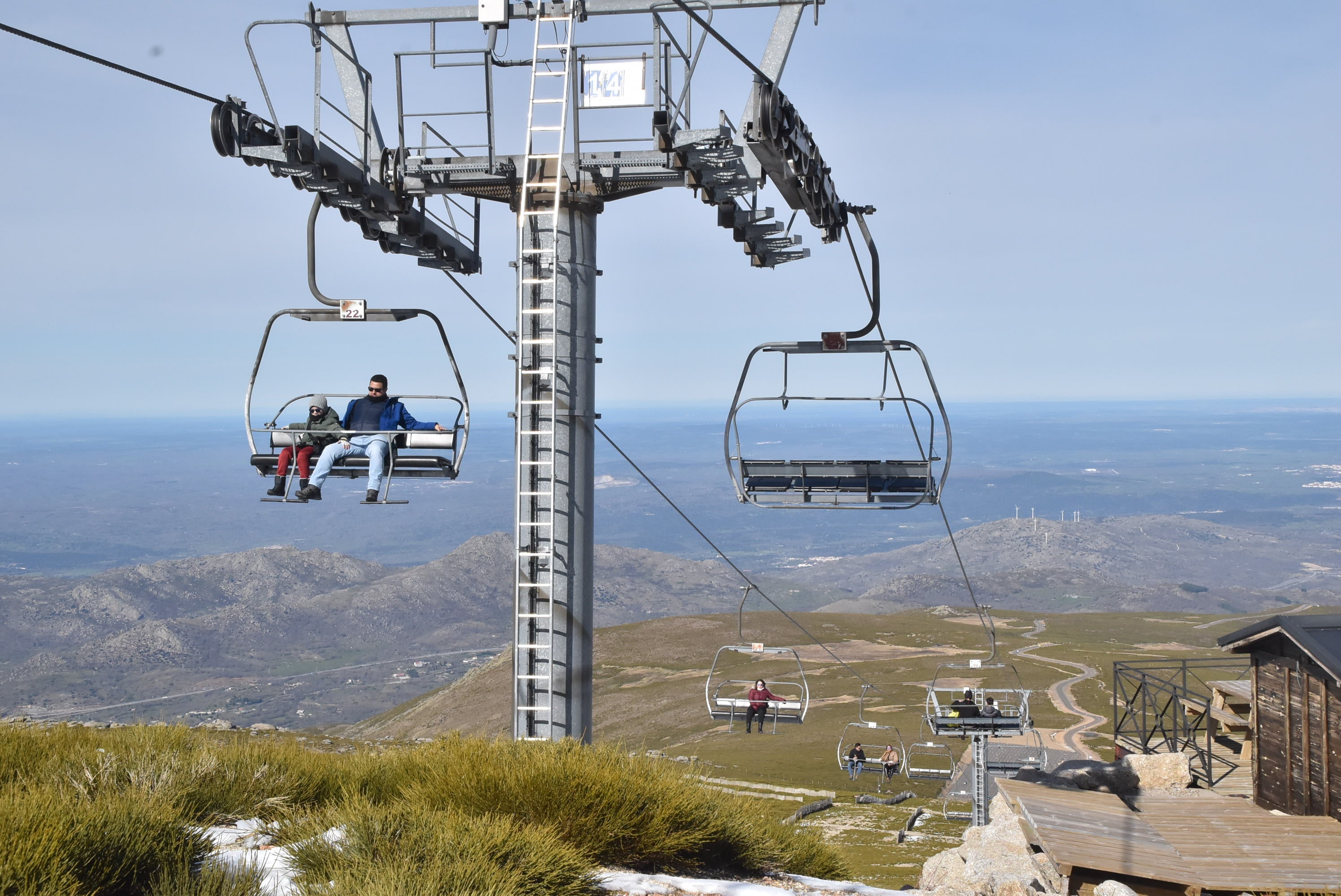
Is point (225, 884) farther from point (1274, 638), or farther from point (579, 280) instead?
point (1274, 638)

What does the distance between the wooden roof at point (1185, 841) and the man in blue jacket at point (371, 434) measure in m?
11.3

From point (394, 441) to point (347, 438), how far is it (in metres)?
0.74

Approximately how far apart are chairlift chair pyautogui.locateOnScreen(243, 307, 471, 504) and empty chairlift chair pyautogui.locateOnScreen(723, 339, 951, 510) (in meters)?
3.41

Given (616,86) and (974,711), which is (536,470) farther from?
(974,711)

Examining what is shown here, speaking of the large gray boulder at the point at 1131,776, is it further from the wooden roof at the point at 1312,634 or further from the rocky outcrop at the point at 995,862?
the rocky outcrop at the point at 995,862

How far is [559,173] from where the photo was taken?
1166 cm

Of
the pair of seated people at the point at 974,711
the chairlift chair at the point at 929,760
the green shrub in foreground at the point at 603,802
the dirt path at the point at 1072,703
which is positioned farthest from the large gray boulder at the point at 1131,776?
the chairlift chair at the point at 929,760

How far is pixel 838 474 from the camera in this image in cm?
1531

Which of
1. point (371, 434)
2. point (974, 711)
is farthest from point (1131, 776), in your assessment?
point (371, 434)

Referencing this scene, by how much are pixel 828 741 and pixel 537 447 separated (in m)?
52.5

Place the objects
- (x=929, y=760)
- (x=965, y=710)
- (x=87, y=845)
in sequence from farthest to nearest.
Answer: (x=929, y=760) → (x=965, y=710) → (x=87, y=845)

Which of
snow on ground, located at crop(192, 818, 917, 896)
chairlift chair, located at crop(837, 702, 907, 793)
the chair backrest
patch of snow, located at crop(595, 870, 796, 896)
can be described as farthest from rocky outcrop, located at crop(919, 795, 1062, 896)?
chairlift chair, located at crop(837, 702, 907, 793)

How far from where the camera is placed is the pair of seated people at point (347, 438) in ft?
45.8

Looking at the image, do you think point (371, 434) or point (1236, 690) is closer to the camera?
point (371, 434)
